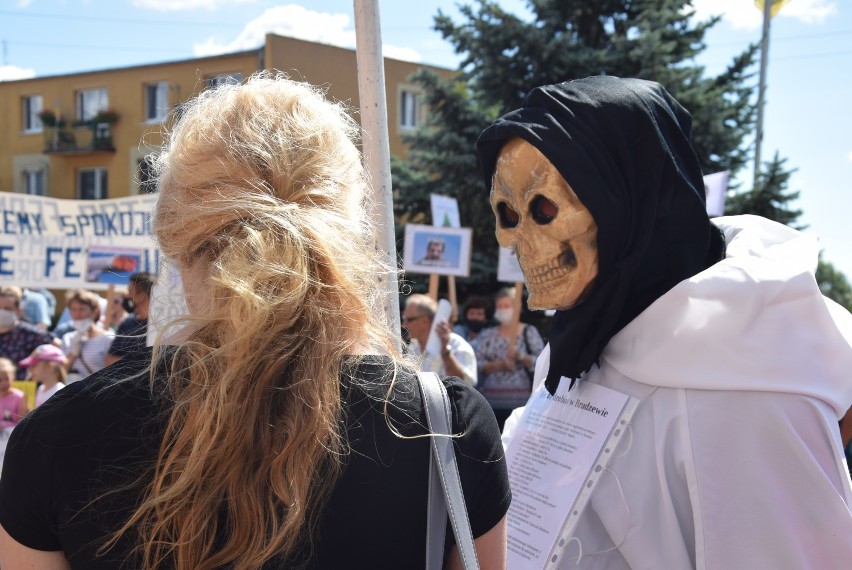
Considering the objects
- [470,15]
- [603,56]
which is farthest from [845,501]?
[470,15]

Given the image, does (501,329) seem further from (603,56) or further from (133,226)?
(603,56)

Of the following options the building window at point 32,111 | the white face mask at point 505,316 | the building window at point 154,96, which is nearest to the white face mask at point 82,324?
the white face mask at point 505,316

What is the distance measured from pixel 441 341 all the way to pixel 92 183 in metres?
23.9

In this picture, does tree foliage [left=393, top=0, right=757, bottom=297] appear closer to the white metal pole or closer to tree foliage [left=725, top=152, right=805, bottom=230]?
tree foliage [left=725, top=152, right=805, bottom=230]

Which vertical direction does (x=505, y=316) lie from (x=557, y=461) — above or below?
above

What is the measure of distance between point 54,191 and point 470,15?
20020 millimetres

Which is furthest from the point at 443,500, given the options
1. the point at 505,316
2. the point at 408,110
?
the point at 408,110

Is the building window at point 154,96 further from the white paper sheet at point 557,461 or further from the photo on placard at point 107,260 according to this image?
the white paper sheet at point 557,461

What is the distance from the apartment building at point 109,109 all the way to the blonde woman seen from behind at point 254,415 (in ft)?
66.4

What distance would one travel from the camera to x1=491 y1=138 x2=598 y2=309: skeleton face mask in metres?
1.78

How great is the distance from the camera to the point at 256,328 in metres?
1.09

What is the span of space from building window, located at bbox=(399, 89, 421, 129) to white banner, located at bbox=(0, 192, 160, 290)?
15953mm

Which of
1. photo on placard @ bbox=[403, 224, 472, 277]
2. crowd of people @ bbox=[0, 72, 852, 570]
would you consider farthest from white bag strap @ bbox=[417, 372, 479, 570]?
photo on placard @ bbox=[403, 224, 472, 277]

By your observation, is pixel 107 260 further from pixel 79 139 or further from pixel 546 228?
pixel 79 139
